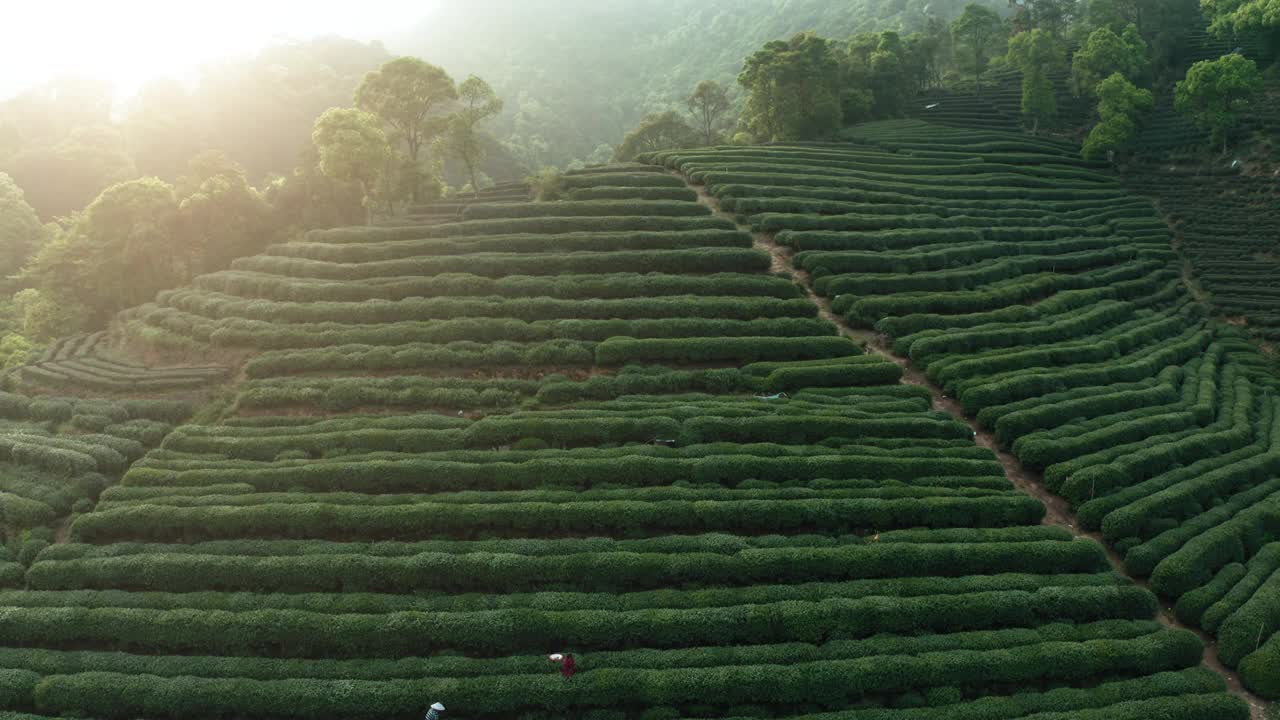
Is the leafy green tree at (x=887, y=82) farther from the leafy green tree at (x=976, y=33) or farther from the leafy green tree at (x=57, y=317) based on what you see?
the leafy green tree at (x=57, y=317)

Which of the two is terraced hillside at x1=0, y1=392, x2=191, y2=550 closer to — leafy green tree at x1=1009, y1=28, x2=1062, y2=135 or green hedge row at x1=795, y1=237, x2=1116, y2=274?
green hedge row at x1=795, y1=237, x2=1116, y2=274

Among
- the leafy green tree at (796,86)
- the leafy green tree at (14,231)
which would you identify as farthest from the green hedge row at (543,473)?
the leafy green tree at (14,231)

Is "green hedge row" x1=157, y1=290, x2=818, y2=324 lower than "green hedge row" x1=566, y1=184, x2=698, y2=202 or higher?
lower

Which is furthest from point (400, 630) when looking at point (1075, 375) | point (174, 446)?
point (1075, 375)

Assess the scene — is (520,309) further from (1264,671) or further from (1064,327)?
(1264,671)

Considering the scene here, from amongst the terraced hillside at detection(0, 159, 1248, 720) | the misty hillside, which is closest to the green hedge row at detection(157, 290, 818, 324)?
the terraced hillside at detection(0, 159, 1248, 720)

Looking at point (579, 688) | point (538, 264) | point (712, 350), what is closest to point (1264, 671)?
point (579, 688)
